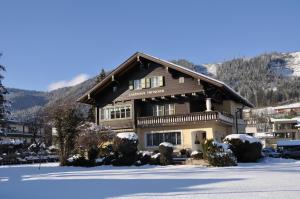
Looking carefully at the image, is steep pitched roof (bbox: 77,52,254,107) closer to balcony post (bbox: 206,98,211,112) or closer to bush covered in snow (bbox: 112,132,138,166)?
balcony post (bbox: 206,98,211,112)

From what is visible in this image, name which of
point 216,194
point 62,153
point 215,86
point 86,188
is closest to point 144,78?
point 215,86

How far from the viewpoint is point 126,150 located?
103ft

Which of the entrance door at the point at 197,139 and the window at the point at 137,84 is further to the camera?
the window at the point at 137,84

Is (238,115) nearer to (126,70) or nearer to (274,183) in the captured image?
(126,70)

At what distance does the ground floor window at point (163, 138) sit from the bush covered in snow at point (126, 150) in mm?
10562

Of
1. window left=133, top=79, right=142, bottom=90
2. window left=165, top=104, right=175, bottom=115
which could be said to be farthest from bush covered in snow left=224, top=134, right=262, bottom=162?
window left=133, top=79, right=142, bottom=90

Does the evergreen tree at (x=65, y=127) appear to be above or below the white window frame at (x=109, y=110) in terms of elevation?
below

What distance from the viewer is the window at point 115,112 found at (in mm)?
44844

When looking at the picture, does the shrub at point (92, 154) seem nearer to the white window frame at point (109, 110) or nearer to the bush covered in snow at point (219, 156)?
the bush covered in snow at point (219, 156)

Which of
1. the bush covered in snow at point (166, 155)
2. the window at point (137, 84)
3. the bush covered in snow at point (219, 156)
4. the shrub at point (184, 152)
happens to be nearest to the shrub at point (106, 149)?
the bush covered in snow at point (166, 155)

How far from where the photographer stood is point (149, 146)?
1694 inches

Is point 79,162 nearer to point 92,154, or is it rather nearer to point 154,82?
point 92,154

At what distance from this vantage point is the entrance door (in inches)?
1606

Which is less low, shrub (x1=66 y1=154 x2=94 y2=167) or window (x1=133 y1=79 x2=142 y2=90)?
window (x1=133 y1=79 x2=142 y2=90)
